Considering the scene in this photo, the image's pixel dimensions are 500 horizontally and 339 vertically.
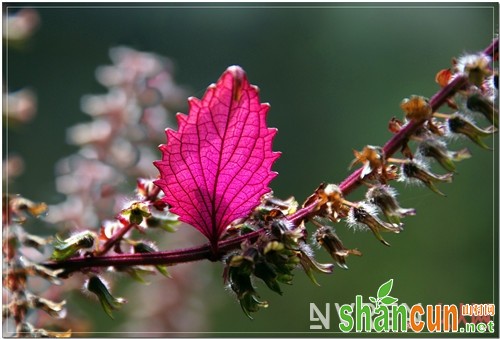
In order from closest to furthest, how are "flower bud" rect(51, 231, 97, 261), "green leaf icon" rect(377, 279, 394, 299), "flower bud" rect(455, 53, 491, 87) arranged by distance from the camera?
1. "flower bud" rect(455, 53, 491, 87)
2. "flower bud" rect(51, 231, 97, 261)
3. "green leaf icon" rect(377, 279, 394, 299)

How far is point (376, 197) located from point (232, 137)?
0.12m

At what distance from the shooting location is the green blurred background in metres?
2.82

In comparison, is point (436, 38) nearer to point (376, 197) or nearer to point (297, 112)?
point (297, 112)

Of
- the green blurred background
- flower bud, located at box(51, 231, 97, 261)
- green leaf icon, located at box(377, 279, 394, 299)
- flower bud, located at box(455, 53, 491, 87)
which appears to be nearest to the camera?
flower bud, located at box(455, 53, 491, 87)

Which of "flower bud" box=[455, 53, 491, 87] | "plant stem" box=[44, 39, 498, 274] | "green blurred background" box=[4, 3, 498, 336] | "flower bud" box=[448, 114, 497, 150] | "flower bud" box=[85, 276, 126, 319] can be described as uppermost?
"green blurred background" box=[4, 3, 498, 336]

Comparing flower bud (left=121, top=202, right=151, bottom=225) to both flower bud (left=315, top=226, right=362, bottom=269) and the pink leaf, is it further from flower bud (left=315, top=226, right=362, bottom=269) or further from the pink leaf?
flower bud (left=315, top=226, right=362, bottom=269)

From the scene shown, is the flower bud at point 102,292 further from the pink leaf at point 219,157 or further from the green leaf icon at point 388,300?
the green leaf icon at point 388,300

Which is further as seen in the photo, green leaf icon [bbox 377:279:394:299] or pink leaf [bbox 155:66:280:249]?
green leaf icon [bbox 377:279:394:299]

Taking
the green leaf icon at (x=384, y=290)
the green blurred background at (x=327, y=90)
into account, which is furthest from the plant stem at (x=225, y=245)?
the green blurred background at (x=327, y=90)

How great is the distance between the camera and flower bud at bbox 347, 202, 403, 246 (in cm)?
53

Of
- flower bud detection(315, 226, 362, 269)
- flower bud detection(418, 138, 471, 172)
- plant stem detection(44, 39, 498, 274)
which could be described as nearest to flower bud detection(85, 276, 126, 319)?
plant stem detection(44, 39, 498, 274)

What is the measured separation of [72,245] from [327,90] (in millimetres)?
2730
